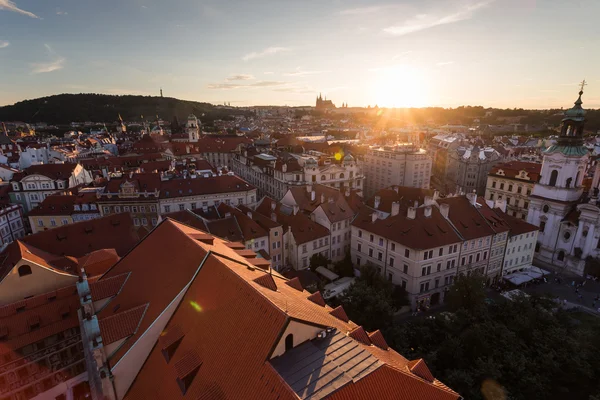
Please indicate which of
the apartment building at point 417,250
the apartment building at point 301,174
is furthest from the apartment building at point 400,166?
the apartment building at point 417,250

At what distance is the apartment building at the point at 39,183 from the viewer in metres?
69.4

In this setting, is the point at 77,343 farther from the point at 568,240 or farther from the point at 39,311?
the point at 568,240

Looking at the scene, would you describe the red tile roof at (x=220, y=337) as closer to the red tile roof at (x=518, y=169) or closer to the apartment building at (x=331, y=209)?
the apartment building at (x=331, y=209)

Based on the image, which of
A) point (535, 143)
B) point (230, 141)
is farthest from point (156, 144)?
point (535, 143)

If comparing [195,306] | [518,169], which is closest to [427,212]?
[195,306]

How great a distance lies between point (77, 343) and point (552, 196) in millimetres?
72141

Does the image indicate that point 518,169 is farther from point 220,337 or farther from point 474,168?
point 220,337

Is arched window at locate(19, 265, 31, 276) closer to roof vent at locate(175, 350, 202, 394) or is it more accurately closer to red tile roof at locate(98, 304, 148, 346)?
red tile roof at locate(98, 304, 148, 346)

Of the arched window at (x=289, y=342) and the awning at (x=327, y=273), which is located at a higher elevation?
the arched window at (x=289, y=342)

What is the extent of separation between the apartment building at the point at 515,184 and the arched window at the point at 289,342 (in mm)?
75898

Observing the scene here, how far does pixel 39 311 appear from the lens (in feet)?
86.2

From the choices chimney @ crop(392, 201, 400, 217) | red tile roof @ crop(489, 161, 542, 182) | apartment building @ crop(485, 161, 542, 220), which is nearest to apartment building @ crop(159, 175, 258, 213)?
chimney @ crop(392, 201, 400, 217)

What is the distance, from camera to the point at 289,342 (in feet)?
50.4

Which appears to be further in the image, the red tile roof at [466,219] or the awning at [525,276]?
the awning at [525,276]
